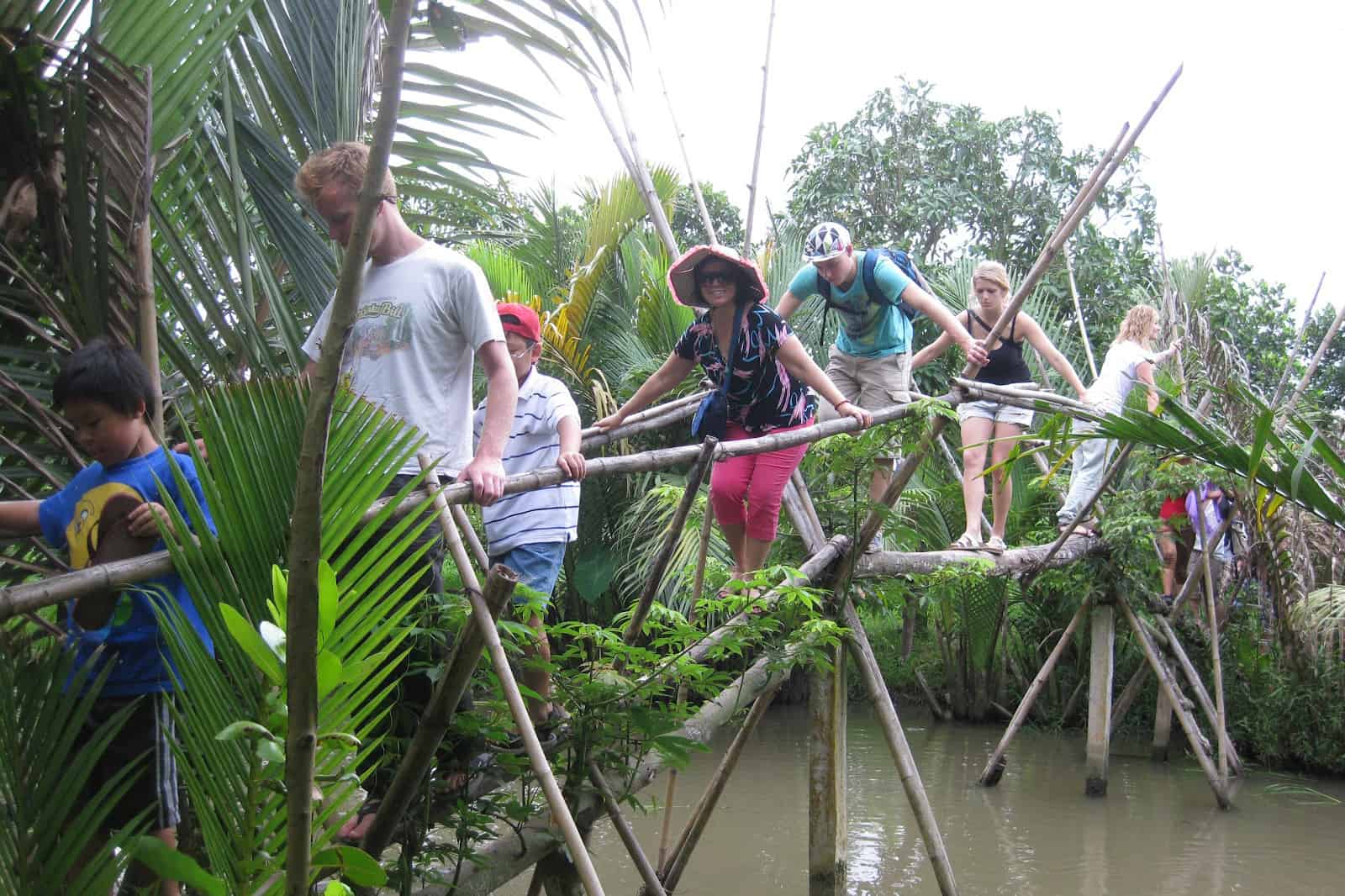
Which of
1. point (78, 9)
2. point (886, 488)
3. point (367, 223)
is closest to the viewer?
point (367, 223)

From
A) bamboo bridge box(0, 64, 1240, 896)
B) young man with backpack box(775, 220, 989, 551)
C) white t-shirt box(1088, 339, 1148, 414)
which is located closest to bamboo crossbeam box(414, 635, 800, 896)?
bamboo bridge box(0, 64, 1240, 896)

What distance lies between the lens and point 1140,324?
6902 mm

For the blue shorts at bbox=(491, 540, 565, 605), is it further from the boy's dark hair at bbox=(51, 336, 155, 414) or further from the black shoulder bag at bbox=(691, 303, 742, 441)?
the boy's dark hair at bbox=(51, 336, 155, 414)

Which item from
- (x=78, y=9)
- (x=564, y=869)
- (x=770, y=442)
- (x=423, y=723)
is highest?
(x=78, y=9)

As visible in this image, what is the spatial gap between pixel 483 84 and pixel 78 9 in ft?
2.80

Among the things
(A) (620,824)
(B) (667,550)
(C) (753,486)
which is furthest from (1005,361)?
(A) (620,824)

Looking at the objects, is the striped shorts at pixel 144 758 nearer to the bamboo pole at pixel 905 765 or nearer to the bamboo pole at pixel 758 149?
the bamboo pole at pixel 758 149

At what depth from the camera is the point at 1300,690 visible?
9.91 metres

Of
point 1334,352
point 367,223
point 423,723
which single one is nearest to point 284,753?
point 367,223

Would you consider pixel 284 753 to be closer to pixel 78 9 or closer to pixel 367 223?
pixel 367 223

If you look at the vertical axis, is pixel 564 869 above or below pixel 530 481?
below

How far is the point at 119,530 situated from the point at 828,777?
4.48 metres

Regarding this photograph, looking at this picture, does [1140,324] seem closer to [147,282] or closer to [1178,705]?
[1178,705]

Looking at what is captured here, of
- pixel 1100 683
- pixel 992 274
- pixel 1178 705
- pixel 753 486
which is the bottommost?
pixel 1178 705
